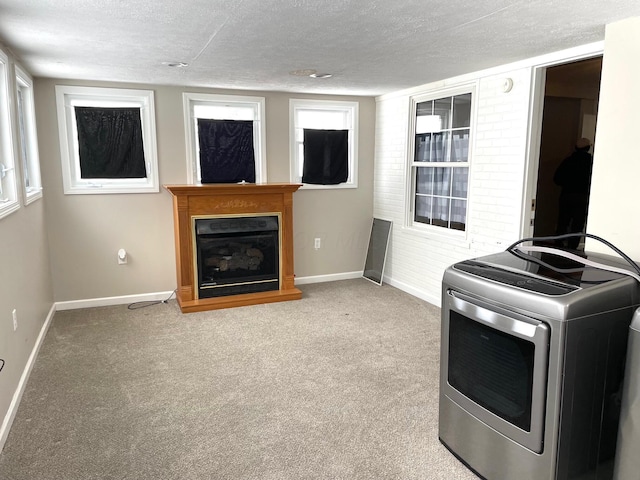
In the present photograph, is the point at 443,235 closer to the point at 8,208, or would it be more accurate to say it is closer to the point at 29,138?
the point at 8,208

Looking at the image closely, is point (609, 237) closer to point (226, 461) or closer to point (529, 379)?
point (529, 379)

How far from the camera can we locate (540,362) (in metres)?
1.75

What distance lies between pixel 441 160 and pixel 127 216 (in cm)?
320

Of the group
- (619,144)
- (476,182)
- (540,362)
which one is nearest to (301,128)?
(476,182)

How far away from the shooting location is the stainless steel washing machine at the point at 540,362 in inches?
67.7

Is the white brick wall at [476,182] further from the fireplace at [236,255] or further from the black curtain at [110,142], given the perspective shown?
the black curtain at [110,142]

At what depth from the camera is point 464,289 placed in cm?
205

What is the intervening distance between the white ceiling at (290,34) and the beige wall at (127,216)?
0.68 m

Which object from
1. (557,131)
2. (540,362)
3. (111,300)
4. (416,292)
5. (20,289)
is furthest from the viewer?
(557,131)

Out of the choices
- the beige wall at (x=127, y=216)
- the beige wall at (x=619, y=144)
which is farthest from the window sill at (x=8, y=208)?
the beige wall at (x=619, y=144)

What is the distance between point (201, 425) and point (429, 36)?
8.62 feet

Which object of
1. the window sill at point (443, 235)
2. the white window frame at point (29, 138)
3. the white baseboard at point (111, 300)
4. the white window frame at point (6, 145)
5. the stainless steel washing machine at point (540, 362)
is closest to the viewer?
the stainless steel washing machine at point (540, 362)

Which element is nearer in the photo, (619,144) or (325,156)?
(619,144)

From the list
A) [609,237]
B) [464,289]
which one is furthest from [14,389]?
[609,237]
